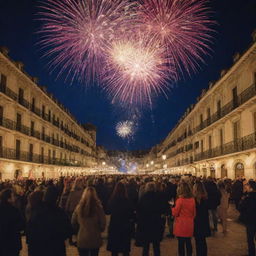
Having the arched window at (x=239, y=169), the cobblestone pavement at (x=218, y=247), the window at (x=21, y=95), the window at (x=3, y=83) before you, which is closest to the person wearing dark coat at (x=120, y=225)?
the cobblestone pavement at (x=218, y=247)

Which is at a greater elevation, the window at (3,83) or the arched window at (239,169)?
the window at (3,83)

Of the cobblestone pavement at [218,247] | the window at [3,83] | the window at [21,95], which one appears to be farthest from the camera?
the window at [21,95]

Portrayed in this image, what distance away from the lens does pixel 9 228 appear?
179 inches

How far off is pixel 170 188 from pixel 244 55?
43.4ft

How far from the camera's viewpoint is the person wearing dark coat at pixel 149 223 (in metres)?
5.79

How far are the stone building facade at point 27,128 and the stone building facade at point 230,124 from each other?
15574 mm

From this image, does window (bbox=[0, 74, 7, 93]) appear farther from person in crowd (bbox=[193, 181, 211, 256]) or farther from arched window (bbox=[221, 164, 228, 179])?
person in crowd (bbox=[193, 181, 211, 256])

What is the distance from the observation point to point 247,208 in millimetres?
6215

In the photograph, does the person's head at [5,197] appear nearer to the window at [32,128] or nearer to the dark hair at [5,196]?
the dark hair at [5,196]

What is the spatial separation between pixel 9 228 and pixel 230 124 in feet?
78.0

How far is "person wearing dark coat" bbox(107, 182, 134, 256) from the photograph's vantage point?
5316 millimetres

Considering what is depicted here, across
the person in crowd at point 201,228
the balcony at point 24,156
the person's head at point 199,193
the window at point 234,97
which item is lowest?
the person in crowd at point 201,228

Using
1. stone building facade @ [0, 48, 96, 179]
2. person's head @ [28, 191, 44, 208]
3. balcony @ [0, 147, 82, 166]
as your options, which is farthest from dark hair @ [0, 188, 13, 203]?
balcony @ [0, 147, 82, 166]

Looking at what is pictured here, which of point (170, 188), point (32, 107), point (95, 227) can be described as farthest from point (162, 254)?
point (32, 107)
